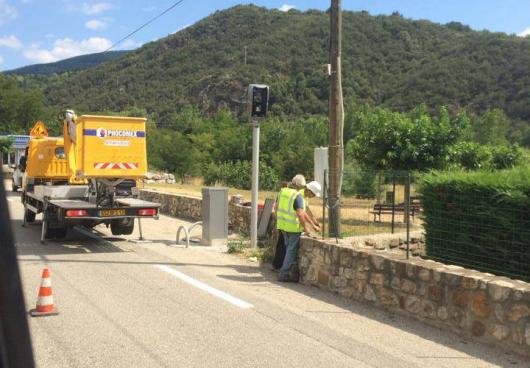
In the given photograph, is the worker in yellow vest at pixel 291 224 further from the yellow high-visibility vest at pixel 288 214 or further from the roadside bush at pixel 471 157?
the roadside bush at pixel 471 157

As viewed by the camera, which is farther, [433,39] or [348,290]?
[433,39]

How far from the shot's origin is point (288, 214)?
30.0ft

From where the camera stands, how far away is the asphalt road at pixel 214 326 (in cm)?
529

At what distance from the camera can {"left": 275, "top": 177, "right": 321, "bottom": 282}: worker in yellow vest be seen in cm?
896

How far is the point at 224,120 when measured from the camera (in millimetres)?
74188

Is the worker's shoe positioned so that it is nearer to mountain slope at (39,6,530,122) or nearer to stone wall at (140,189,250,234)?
stone wall at (140,189,250,234)

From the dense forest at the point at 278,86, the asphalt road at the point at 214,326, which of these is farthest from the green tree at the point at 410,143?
the asphalt road at the point at 214,326

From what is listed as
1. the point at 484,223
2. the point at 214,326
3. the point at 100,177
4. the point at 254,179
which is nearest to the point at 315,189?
the point at 254,179

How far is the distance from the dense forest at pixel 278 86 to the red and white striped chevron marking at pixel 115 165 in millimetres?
19689

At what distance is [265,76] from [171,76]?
20.3m

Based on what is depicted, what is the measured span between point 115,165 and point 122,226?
196cm

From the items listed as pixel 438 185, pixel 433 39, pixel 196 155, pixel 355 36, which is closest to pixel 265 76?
pixel 355 36

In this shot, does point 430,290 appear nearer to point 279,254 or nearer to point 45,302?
point 279,254

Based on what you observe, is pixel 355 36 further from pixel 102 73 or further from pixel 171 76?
pixel 102 73
